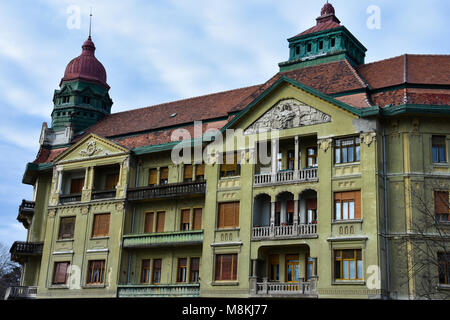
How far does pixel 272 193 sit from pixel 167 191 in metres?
8.03

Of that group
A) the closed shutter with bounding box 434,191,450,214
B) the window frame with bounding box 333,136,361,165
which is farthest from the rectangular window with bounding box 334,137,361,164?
the closed shutter with bounding box 434,191,450,214

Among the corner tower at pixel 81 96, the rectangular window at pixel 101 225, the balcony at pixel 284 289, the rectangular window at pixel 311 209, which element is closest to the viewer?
the balcony at pixel 284 289

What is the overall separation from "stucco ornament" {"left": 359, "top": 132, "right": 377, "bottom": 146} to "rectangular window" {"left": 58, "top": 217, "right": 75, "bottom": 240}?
73.3ft

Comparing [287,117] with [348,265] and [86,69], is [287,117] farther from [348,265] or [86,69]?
[86,69]

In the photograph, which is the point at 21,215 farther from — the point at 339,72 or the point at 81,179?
the point at 339,72

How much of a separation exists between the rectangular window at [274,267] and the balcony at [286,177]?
14.4ft

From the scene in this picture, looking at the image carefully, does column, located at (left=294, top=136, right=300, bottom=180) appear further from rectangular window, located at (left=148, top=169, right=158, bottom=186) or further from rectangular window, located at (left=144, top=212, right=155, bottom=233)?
rectangular window, located at (left=144, top=212, right=155, bottom=233)

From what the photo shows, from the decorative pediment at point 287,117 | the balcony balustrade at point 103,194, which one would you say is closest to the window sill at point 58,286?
the balcony balustrade at point 103,194

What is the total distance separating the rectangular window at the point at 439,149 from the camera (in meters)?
32.8

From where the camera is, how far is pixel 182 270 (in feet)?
127

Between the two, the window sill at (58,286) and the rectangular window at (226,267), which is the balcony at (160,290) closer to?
the rectangular window at (226,267)

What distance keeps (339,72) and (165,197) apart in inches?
557

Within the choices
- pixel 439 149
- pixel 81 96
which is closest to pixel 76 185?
pixel 81 96
